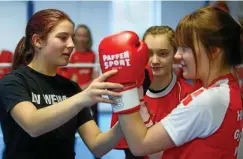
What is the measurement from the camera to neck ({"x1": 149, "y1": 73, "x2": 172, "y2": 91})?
5.24 feet

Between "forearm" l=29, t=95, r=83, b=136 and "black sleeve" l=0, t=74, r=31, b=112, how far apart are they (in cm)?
9

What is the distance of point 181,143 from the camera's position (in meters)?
0.96

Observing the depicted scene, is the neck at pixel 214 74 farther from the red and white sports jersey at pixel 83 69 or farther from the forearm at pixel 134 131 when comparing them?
the red and white sports jersey at pixel 83 69

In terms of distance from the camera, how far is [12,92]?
1100 mm

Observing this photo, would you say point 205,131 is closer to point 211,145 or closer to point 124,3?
point 211,145

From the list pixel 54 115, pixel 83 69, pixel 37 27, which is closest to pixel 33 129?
pixel 54 115

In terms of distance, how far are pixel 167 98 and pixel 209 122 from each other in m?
0.61

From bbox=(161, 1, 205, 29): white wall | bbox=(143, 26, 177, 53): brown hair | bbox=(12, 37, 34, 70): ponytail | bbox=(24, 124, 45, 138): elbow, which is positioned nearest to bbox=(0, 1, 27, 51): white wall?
bbox=(161, 1, 205, 29): white wall

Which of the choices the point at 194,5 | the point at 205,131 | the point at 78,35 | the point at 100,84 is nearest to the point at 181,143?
the point at 205,131

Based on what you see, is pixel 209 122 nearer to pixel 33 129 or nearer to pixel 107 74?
pixel 107 74

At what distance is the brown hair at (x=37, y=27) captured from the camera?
1203 mm

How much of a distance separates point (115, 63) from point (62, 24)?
12.7 inches

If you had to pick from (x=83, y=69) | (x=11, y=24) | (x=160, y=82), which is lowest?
(x=83, y=69)

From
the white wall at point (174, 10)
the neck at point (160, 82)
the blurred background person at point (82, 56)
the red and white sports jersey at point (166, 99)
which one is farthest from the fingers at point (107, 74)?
the white wall at point (174, 10)
